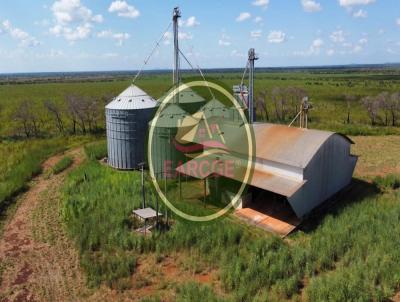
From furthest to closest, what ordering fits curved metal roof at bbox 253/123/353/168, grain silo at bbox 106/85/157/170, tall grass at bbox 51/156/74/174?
tall grass at bbox 51/156/74/174, grain silo at bbox 106/85/157/170, curved metal roof at bbox 253/123/353/168

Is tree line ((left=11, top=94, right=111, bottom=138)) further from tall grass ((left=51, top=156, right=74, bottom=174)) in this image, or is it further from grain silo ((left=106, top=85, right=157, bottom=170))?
grain silo ((left=106, top=85, right=157, bottom=170))

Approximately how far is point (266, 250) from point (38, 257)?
771 cm

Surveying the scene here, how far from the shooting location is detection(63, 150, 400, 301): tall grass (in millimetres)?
8898

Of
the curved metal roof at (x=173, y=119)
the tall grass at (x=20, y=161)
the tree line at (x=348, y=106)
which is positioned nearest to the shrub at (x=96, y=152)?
the tall grass at (x=20, y=161)

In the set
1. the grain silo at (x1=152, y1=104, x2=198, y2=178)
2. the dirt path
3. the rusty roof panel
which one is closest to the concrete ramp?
the rusty roof panel

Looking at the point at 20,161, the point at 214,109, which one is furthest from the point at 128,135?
the point at 20,161

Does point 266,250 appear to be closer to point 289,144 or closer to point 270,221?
point 270,221

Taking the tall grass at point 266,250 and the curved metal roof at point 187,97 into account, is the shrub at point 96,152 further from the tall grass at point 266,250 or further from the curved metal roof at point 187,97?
the tall grass at point 266,250

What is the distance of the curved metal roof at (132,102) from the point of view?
2012 centimetres

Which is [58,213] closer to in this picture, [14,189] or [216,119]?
[14,189]

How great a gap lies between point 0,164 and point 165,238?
1552 cm

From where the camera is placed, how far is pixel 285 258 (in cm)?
1027

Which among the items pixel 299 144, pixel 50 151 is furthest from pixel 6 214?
pixel 299 144

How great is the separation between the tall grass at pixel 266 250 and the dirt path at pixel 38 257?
525mm
